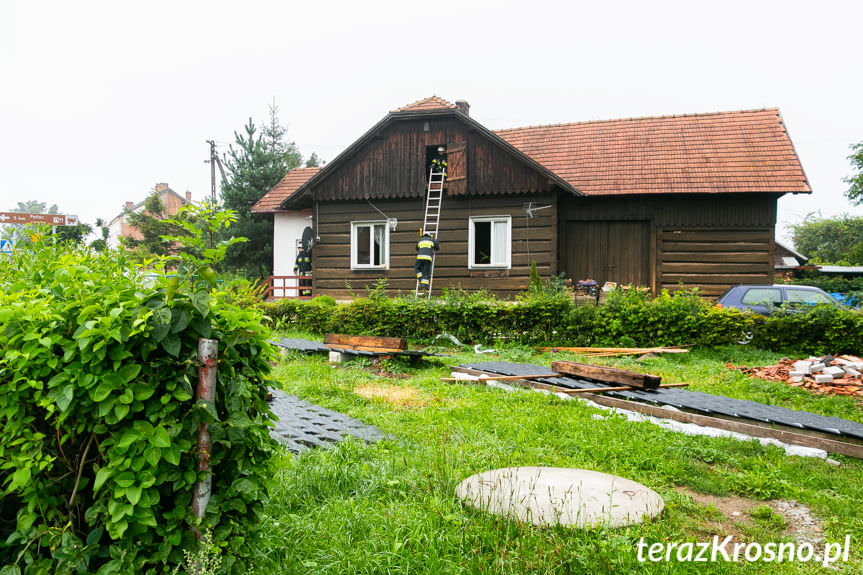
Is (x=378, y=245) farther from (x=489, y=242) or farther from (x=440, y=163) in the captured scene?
(x=489, y=242)

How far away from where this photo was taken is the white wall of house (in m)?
23.7

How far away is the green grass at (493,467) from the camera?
2990 millimetres

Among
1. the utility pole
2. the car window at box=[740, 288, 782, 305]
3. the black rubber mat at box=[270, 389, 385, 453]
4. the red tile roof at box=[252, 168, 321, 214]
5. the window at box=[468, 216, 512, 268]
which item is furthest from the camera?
the utility pole

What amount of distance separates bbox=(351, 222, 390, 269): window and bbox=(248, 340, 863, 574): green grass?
35.7 ft

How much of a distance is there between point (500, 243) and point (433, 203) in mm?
2415

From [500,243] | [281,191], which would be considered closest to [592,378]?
[500,243]

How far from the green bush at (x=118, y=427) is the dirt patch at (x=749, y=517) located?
9.88 ft

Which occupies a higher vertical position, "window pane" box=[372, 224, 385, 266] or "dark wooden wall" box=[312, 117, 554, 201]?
"dark wooden wall" box=[312, 117, 554, 201]

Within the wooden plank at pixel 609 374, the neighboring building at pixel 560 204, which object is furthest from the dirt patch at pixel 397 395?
the neighboring building at pixel 560 204

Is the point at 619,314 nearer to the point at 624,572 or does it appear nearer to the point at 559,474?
the point at 559,474

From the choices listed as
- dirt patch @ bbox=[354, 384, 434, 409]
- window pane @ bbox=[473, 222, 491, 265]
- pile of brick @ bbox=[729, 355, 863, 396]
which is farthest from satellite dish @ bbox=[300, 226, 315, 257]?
pile of brick @ bbox=[729, 355, 863, 396]

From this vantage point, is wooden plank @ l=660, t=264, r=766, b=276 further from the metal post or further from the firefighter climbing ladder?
the metal post

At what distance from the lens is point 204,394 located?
2.33 meters

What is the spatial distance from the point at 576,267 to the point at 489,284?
109 inches
